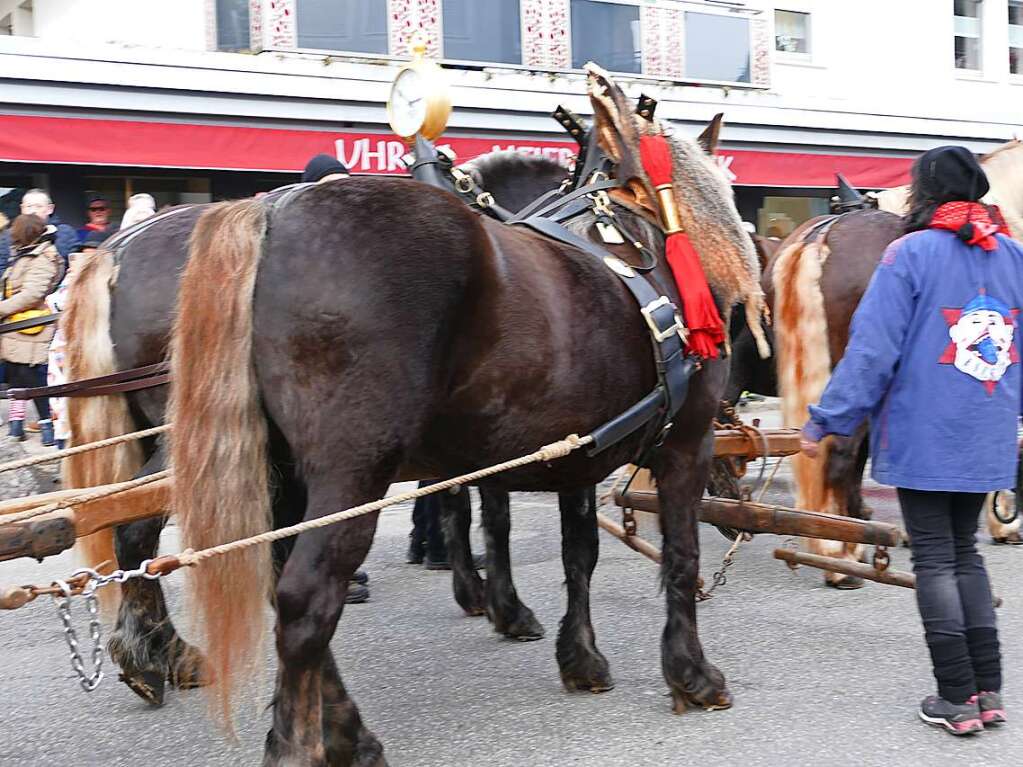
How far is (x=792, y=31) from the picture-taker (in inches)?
685

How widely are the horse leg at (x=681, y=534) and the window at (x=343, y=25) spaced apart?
9044 millimetres

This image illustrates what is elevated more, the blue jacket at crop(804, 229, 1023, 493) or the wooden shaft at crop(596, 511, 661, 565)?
the blue jacket at crop(804, 229, 1023, 493)

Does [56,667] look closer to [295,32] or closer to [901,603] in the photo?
[901,603]

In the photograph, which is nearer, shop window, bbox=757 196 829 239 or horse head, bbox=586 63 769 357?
horse head, bbox=586 63 769 357

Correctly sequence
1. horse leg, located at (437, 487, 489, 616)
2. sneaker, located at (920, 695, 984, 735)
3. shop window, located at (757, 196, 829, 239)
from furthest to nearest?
shop window, located at (757, 196, 829, 239), horse leg, located at (437, 487, 489, 616), sneaker, located at (920, 695, 984, 735)

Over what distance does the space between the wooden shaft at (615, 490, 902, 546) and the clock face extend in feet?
6.42

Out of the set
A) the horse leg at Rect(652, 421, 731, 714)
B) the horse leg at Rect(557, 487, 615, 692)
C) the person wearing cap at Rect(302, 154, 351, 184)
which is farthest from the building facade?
the horse leg at Rect(652, 421, 731, 714)

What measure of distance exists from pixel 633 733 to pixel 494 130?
9091 mm

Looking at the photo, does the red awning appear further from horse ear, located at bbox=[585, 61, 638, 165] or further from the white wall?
horse ear, located at bbox=[585, 61, 638, 165]

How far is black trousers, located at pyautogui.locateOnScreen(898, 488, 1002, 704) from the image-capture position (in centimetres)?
364

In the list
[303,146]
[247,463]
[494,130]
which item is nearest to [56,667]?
[247,463]

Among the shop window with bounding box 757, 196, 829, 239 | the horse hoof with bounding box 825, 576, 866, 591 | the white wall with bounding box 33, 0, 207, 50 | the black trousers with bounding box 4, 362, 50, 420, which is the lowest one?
the horse hoof with bounding box 825, 576, 866, 591

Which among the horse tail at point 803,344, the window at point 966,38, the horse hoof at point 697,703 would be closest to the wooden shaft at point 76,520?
the horse hoof at point 697,703

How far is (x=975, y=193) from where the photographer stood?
3.69 meters
